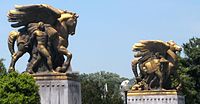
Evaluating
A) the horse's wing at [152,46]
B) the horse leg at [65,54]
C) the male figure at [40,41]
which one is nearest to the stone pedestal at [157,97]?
the horse's wing at [152,46]

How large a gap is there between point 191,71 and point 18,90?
27.7 metres

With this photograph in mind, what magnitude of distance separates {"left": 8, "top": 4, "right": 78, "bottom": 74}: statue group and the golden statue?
35.0ft

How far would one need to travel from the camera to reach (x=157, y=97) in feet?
136

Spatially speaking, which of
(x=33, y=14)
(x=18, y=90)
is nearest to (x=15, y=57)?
(x=33, y=14)

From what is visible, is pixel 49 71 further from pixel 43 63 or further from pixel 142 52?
pixel 142 52

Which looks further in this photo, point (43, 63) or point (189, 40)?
point (189, 40)

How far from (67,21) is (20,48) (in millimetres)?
2495

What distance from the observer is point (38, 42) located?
102 ft

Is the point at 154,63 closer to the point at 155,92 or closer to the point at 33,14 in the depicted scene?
the point at 155,92

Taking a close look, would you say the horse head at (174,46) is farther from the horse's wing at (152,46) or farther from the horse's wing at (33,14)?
the horse's wing at (33,14)

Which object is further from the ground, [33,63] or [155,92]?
[33,63]

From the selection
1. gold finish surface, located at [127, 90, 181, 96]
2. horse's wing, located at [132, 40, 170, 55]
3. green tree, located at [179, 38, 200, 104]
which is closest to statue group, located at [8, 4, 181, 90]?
horse's wing, located at [132, 40, 170, 55]

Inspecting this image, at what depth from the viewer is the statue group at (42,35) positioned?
3092cm

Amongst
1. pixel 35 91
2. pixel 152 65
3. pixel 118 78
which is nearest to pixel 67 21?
pixel 35 91
